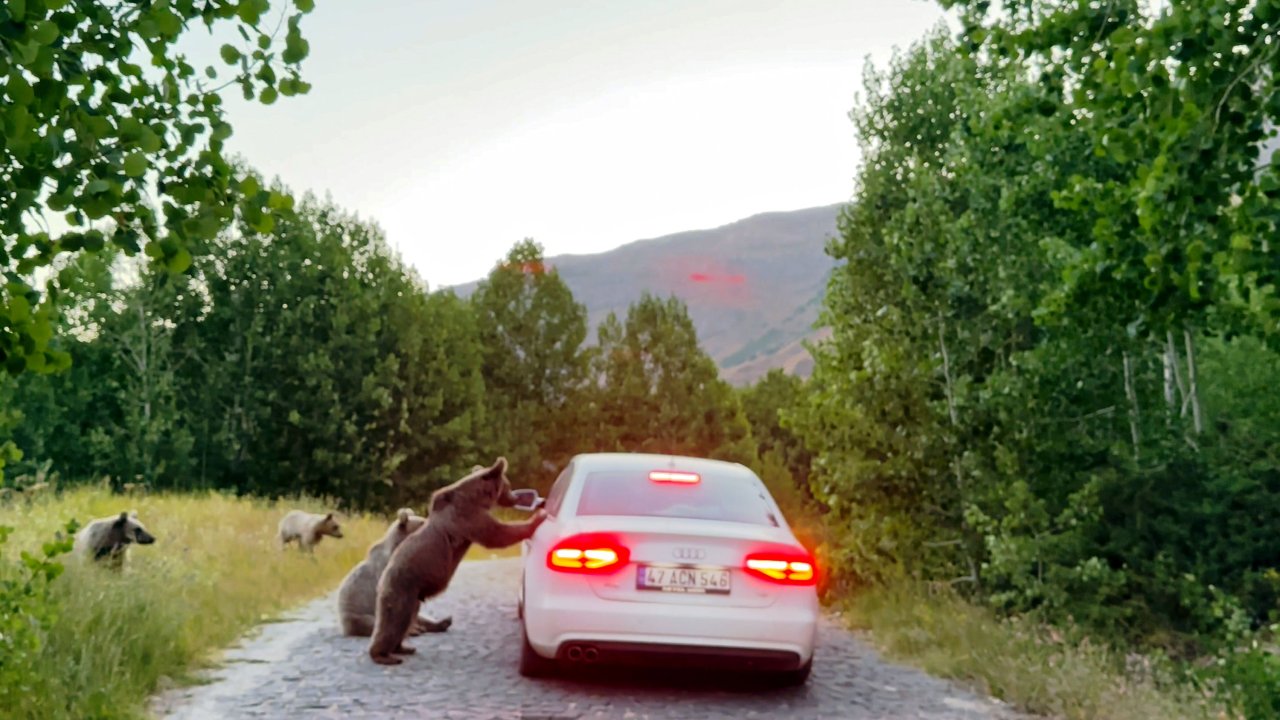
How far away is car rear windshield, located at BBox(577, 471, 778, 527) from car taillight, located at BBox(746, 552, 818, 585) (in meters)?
0.61

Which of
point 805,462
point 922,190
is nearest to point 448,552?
point 922,190

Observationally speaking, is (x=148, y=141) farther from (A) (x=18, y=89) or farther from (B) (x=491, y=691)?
(B) (x=491, y=691)

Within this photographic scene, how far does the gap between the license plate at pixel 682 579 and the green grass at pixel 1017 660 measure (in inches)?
96.0

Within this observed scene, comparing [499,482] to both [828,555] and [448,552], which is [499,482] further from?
[828,555]

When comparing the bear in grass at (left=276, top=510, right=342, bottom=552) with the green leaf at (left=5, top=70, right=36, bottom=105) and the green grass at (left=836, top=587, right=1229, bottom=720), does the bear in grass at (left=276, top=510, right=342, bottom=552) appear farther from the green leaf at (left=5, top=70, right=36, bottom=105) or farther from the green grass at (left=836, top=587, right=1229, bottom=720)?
the green leaf at (left=5, top=70, right=36, bottom=105)

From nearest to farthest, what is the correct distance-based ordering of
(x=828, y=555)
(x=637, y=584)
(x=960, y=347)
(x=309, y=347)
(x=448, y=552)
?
(x=637, y=584) → (x=448, y=552) → (x=960, y=347) → (x=828, y=555) → (x=309, y=347)

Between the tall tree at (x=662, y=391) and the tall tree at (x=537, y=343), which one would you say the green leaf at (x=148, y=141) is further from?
the tall tree at (x=537, y=343)

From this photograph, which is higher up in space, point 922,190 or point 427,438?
point 922,190

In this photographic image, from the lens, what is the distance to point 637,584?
25.2 ft

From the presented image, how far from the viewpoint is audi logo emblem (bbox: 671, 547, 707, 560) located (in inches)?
304

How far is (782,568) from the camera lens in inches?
309

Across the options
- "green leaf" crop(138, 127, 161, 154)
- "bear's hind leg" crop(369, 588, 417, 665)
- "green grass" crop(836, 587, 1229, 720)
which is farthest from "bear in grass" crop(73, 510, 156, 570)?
"green leaf" crop(138, 127, 161, 154)

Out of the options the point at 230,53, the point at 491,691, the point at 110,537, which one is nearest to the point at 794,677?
the point at 491,691

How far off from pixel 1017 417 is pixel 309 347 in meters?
41.4
